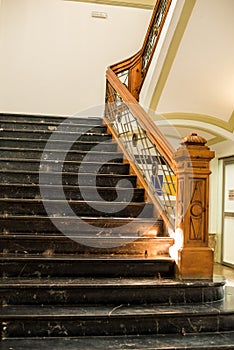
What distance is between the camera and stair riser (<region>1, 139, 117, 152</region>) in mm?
4574

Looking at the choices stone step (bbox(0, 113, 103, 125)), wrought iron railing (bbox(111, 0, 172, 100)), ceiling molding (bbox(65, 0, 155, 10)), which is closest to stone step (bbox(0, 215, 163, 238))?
stone step (bbox(0, 113, 103, 125))

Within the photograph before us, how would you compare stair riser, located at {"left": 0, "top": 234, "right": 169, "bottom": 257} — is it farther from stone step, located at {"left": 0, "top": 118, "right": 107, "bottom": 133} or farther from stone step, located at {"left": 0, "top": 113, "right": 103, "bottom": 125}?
stone step, located at {"left": 0, "top": 113, "right": 103, "bottom": 125}

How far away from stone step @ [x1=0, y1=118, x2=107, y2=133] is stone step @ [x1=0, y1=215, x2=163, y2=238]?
79.7 inches

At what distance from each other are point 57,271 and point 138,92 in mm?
3266

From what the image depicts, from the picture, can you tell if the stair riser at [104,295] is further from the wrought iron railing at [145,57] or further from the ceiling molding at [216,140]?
the ceiling molding at [216,140]

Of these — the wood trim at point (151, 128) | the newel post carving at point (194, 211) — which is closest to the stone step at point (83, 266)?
the newel post carving at point (194, 211)

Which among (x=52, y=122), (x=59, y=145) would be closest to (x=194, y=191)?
(x=59, y=145)

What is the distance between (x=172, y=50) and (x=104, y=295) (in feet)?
9.77

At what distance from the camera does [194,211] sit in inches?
115

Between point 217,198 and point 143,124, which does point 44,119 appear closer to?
point 143,124

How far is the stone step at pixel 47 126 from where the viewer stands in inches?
199

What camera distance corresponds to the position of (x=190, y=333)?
8.00 ft

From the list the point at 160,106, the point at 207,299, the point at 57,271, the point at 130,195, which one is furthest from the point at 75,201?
the point at 160,106

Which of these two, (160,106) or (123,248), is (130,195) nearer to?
(123,248)
